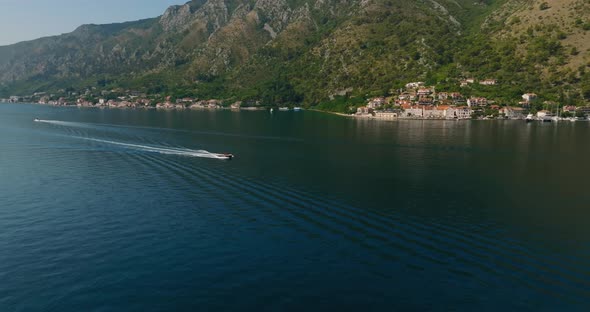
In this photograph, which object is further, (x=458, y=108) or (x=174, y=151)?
(x=458, y=108)

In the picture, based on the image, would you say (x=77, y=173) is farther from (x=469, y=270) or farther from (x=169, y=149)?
(x=469, y=270)

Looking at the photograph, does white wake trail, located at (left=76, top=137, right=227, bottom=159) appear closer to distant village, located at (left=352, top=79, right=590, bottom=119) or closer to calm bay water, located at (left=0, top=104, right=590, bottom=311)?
calm bay water, located at (left=0, top=104, right=590, bottom=311)

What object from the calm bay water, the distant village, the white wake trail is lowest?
the calm bay water

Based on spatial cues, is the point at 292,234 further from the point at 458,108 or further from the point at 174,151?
the point at 458,108

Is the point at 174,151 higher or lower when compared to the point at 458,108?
lower

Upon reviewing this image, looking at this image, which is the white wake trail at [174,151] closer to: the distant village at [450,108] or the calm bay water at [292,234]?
the calm bay water at [292,234]

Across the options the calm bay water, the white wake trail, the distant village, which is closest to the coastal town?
the distant village

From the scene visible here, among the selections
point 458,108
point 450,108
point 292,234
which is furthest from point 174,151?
point 458,108

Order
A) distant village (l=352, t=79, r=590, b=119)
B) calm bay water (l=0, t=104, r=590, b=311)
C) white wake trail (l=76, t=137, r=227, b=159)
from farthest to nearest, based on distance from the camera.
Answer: distant village (l=352, t=79, r=590, b=119)
white wake trail (l=76, t=137, r=227, b=159)
calm bay water (l=0, t=104, r=590, b=311)
